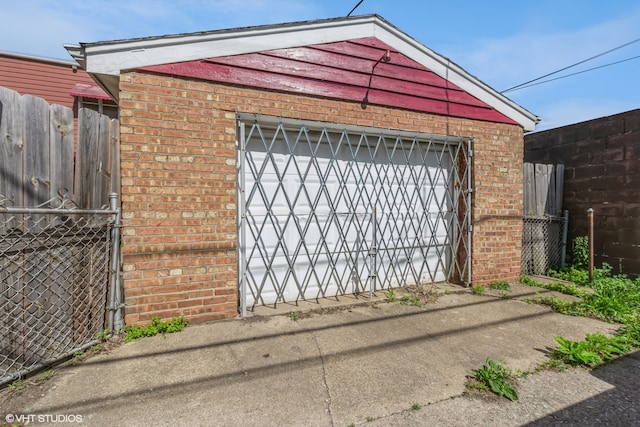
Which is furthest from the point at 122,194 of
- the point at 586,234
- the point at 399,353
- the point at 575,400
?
the point at 586,234

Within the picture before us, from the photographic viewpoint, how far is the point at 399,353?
2.96 meters

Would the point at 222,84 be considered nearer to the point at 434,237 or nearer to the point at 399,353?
the point at 399,353

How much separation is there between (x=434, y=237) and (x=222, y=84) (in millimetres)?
3784

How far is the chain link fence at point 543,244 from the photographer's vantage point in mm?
5934

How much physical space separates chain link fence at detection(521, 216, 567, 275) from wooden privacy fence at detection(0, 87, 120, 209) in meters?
6.42

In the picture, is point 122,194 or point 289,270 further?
point 289,270

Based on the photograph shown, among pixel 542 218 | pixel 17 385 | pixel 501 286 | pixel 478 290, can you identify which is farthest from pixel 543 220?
pixel 17 385

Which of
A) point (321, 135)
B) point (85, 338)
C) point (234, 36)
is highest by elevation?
point (234, 36)

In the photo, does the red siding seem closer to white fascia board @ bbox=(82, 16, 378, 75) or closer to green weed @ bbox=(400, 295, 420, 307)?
white fascia board @ bbox=(82, 16, 378, 75)

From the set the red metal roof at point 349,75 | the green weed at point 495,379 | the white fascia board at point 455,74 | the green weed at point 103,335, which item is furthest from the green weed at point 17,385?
the white fascia board at point 455,74

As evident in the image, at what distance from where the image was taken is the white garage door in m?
4.09

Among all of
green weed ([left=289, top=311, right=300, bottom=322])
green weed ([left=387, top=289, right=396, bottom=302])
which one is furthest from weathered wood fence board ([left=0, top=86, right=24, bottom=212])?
green weed ([left=387, top=289, right=396, bottom=302])

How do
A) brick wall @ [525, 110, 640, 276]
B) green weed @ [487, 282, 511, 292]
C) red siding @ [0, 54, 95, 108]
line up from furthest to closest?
red siding @ [0, 54, 95, 108] < brick wall @ [525, 110, 640, 276] < green weed @ [487, 282, 511, 292]

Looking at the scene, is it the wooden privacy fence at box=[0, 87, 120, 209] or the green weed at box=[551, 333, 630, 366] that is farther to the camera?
A: the green weed at box=[551, 333, 630, 366]
